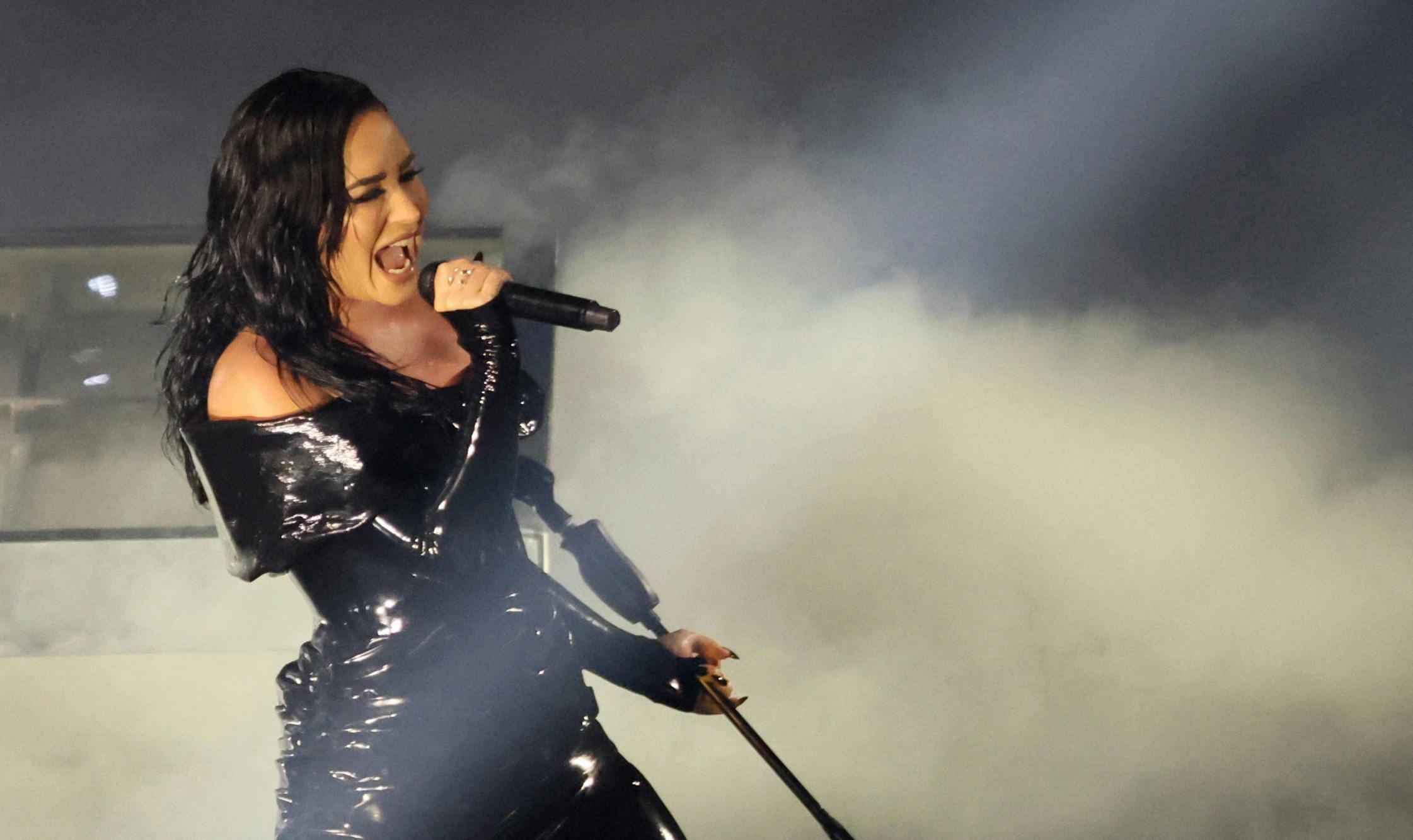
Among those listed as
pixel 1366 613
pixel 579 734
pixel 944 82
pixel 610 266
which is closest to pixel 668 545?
pixel 610 266

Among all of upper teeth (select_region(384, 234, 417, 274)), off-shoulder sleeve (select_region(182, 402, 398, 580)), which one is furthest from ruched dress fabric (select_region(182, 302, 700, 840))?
upper teeth (select_region(384, 234, 417, 274))

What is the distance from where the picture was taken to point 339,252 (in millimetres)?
1291

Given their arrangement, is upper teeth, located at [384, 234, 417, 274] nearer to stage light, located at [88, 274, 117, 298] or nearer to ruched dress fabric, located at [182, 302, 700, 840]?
ruched dress fabric, located at [182, 302, 700, 840]

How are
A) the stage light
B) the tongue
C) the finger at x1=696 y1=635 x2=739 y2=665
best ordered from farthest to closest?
the stage light < the finger at x1=696 y1=635 x2=739 y2=665 < the tongue

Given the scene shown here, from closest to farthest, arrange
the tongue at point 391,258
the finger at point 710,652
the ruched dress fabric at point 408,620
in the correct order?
1. the ruched dress fabric at point 408,620
2. the tongue at point 391,258
3. the finger at point 710,652

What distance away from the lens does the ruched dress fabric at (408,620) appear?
3.92 ft

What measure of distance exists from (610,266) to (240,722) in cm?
151

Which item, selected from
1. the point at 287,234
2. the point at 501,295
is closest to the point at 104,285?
the point at 287,234

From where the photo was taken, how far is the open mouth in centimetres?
130

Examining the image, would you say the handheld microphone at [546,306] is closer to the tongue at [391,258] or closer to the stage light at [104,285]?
the tongue at [391,258]

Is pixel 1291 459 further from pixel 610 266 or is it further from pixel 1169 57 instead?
pixel 610 266

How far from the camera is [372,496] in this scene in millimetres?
1197

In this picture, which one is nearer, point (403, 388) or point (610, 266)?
point (403, 388)

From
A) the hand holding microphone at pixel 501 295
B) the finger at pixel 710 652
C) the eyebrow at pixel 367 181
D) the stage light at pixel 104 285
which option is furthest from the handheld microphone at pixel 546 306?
the stage light at pixel 104 285
